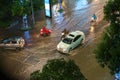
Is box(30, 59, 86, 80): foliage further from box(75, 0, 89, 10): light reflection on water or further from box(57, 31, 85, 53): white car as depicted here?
box(75, 0, 89, 10): light reflection on water

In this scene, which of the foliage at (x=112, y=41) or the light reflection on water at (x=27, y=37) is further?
the light reflection on water at (x=27, y=37)

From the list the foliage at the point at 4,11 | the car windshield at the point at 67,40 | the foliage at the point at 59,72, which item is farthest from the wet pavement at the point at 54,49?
the foliage at the point at 59,72

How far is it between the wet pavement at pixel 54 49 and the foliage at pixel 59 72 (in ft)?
40.7

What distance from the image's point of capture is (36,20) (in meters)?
37.4

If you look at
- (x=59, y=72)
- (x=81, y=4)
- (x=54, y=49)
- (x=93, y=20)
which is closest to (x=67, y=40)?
(x=54, y=49)

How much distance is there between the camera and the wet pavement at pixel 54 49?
80.1 feet

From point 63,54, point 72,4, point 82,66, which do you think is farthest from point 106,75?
point 72,4

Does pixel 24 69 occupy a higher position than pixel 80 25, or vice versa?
pixel 80 25

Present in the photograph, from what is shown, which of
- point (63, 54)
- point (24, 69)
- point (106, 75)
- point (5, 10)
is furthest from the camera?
point (5, 10)

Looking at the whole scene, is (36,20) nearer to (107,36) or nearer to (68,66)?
(107,36)

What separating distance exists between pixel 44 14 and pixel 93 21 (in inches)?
342

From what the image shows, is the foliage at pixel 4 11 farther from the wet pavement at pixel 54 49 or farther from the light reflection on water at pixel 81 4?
the light reflection on water at pixel 81 4

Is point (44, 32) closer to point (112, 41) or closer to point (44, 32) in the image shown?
point (44, 32)

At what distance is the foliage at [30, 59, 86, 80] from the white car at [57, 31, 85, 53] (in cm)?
1618
